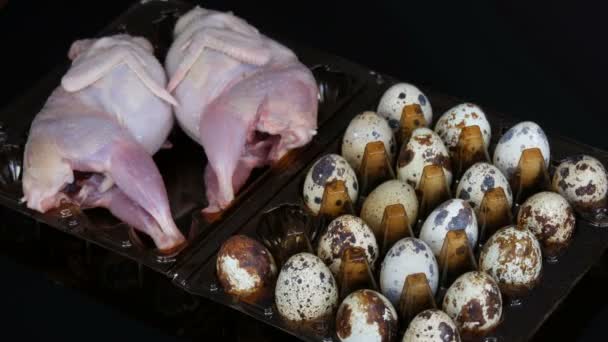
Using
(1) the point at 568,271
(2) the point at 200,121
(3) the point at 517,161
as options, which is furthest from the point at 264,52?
(1) the point at 568,271

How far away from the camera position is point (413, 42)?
3156mm

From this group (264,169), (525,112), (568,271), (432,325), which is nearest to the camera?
(432,325)

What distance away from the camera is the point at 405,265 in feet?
7.52

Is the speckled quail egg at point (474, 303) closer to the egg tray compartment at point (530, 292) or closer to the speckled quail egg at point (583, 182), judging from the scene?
the egg tray compartment at point (530, 292)

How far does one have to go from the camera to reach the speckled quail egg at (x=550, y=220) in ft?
7.95

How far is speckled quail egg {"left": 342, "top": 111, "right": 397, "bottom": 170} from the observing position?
2631 mm

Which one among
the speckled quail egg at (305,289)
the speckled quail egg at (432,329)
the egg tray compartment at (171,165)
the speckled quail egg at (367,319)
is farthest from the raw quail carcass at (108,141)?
the speckled quail egg at (432,329)

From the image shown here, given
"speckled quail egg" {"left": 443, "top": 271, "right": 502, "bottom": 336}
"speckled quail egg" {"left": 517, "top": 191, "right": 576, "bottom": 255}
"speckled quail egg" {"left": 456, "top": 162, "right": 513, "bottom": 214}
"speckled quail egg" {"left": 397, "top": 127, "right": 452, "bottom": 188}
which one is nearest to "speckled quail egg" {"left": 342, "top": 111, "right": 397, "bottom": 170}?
"speckled quail egg" {"left": 397, "top": 127, "right": 452, "bottom": 188}

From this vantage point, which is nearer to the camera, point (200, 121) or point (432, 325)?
point (432, 325)

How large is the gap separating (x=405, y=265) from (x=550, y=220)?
1.09 ft

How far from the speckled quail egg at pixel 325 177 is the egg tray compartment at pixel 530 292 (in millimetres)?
35

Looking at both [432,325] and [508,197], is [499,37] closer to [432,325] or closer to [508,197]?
[508,197]

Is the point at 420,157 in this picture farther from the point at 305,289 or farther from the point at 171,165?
the point at 171,165

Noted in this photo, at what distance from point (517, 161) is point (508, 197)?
4.7 inches
